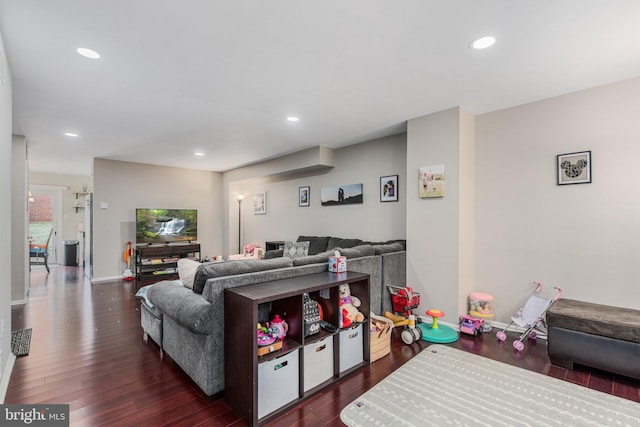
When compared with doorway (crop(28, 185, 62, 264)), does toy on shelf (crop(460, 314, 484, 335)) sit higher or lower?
lower

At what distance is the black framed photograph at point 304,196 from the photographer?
6.07 m

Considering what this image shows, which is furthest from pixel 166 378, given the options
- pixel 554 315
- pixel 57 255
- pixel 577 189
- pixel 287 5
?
pixel 57 255

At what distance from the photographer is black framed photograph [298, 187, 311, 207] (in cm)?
607

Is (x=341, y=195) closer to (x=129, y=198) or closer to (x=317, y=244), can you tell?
(x=317, y=244)

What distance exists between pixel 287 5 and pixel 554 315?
318cm

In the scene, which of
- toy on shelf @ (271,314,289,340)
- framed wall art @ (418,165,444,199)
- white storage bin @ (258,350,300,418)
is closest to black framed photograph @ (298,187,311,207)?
framed wall art @ (418,165,444,199)

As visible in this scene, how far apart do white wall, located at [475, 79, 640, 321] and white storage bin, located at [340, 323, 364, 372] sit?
191 centimetres

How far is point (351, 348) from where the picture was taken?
2.51 metres

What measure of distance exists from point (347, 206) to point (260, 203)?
271cm

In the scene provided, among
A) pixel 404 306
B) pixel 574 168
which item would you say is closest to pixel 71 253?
pixel 404 306

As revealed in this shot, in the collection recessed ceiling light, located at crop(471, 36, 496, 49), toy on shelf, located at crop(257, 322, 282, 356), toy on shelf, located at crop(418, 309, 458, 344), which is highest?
recessed ceiling light, located at crop(471, 36, 496, 49)

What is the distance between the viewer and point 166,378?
7.91 feet

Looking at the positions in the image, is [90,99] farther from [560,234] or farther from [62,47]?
[560,234]

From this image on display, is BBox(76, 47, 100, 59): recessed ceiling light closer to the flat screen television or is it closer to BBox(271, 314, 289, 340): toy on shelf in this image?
BBox(271, 314, 289, 340): toy on shelf
